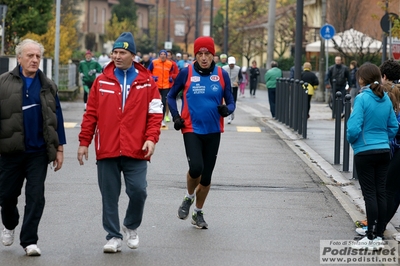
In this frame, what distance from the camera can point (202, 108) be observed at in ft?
29.0

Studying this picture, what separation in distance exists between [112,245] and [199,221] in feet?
A: 5.31

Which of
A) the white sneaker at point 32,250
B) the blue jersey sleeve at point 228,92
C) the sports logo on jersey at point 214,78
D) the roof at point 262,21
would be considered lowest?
the white sneaker at point 32,250

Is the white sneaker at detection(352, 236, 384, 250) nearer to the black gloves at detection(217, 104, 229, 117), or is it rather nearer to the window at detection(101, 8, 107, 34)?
the black gloves at detection(217, 104, 229, 117)

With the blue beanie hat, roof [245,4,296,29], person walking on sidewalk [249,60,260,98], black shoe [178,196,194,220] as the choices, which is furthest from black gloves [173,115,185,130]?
roof [245,4,296,29]

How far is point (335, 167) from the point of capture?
14.7 metres

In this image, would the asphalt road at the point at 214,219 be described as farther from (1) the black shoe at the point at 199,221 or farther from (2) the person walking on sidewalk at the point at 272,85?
(2) the person walking on sidewalk at the point at 272,85

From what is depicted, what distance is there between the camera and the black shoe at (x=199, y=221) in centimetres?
908

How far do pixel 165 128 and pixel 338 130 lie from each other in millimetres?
6974

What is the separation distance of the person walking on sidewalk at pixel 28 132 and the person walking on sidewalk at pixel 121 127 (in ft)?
1.00

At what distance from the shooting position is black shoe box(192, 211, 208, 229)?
9.08 meters

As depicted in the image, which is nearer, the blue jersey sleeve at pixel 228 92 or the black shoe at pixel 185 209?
the blue jersey sleeve at pixel 228 92

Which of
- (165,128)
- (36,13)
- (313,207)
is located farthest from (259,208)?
(36,13)

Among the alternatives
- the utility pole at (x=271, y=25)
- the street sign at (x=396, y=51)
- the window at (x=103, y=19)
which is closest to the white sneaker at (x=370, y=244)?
the street sign at (x=396, y=51)

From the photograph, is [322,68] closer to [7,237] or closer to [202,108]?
[202,108]
